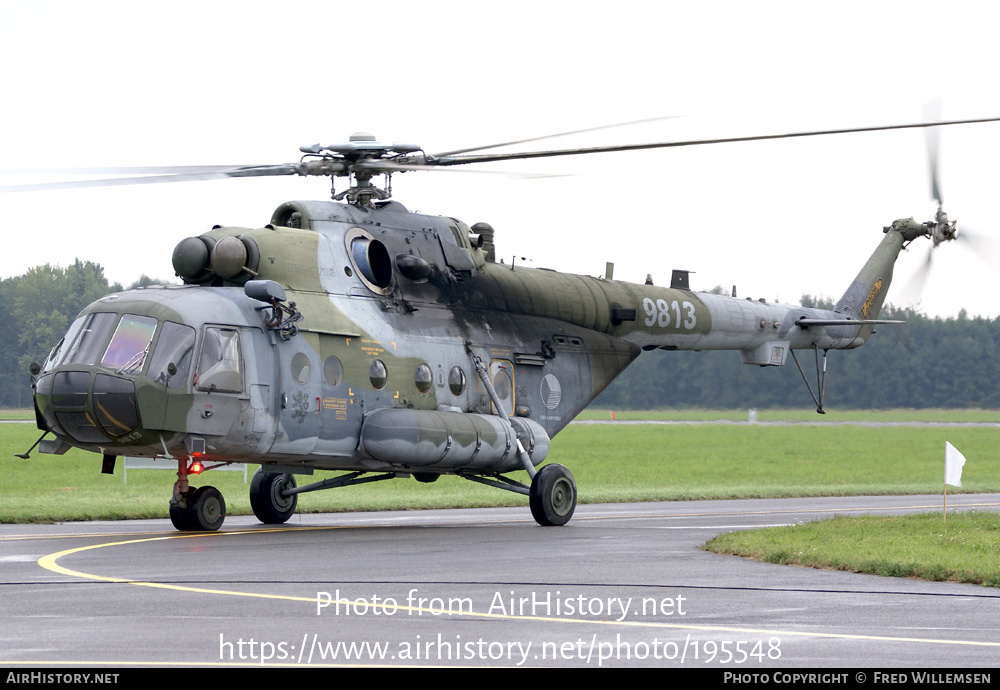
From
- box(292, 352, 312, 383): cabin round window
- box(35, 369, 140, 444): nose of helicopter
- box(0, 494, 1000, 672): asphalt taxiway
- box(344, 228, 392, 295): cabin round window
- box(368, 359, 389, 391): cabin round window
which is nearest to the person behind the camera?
box(0, 494, 1000, 672): asphalt taxiway

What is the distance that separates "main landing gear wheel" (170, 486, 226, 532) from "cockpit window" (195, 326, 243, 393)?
1888mm

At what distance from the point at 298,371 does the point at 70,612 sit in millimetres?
8215


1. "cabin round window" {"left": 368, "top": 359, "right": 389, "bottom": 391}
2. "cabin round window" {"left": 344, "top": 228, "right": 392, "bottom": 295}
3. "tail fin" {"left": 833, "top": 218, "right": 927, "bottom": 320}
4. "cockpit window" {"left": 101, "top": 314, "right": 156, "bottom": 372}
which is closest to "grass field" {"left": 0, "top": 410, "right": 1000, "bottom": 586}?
"tail fin" {"left": 833, "top": 218, "right": 927, "bottom": 320}

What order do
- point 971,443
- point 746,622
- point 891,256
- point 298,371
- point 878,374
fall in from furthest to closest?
point 878,374, point 971,443, point 891,256, point 298,371, point 746,622

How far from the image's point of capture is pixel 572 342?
23250 mm

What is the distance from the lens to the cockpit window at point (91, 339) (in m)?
17.1

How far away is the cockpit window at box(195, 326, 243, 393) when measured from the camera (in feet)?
57.1

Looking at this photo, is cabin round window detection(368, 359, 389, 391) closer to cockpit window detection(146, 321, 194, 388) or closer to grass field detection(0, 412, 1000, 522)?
cockpit window detection(146, 321, 194, 388)

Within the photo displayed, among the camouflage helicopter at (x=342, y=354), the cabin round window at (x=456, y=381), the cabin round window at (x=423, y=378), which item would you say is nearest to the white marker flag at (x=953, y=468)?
the camouflage helicopter at (x=342, y=354)

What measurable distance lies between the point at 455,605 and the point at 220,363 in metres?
7.65

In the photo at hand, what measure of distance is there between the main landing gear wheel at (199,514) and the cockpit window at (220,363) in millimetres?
1888

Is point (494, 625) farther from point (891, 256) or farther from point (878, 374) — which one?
point (878, 374)
